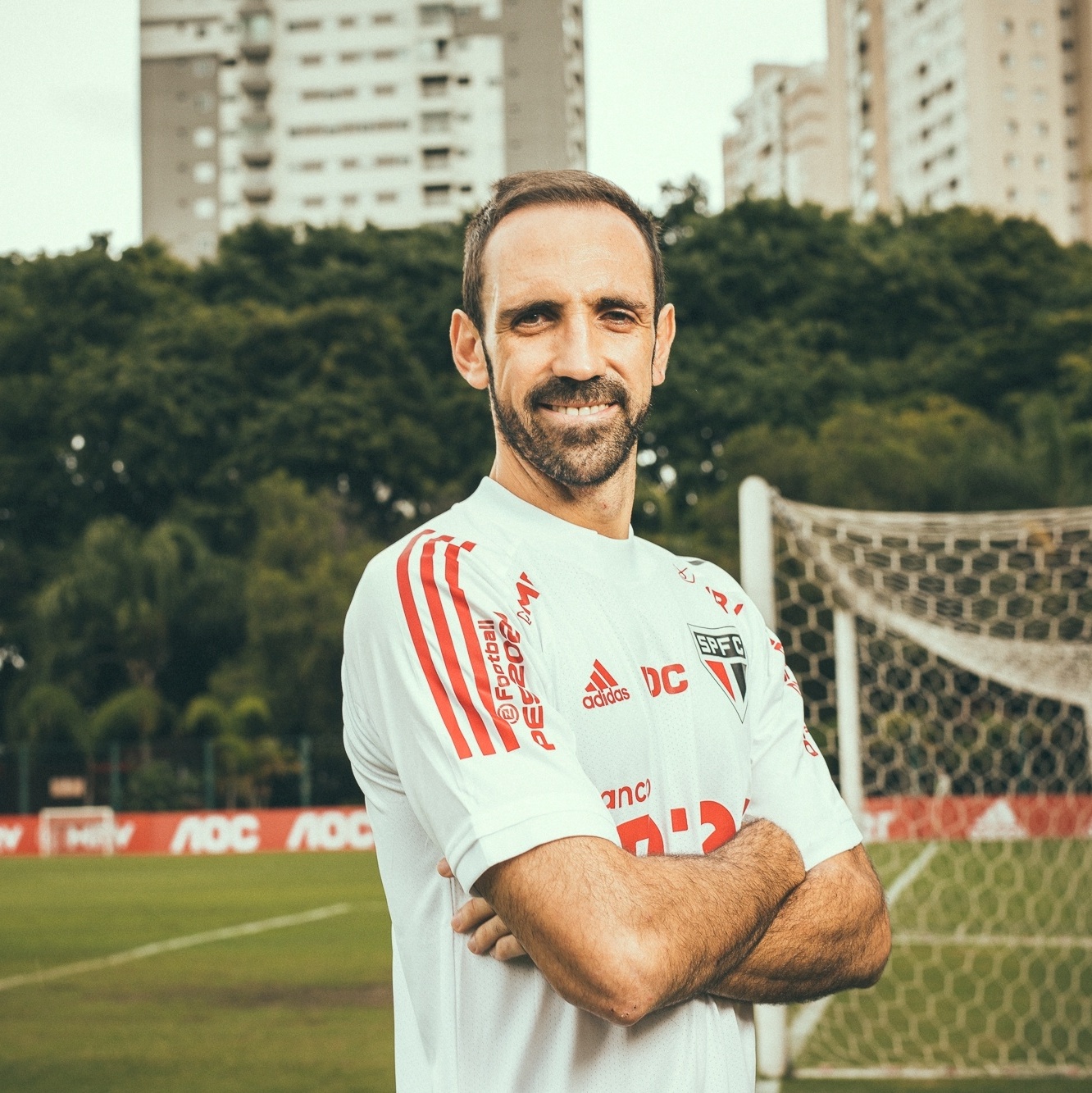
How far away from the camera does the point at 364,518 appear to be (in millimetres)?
40406

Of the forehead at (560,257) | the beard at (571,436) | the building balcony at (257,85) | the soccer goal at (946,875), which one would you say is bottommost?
the soccer goal at (946,875)

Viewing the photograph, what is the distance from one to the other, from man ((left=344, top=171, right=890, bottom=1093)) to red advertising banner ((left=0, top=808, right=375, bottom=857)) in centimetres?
2556

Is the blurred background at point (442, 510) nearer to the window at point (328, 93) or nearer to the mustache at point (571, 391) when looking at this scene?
the mustache at point (571, 391)

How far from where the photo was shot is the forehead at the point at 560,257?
7.08ft

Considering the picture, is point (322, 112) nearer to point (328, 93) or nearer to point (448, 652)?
point (328, 93)

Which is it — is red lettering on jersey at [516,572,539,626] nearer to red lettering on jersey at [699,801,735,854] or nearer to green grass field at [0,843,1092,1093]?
red lettering on jersey at [699,801,735,854]

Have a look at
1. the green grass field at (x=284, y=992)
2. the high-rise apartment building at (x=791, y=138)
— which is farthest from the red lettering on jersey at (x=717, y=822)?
the high-rise apartment building at (x=791, y=138)

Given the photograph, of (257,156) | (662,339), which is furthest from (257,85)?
(662,339)

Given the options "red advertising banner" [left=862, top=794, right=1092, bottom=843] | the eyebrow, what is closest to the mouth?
the eyebrow

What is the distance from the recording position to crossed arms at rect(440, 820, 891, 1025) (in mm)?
1782

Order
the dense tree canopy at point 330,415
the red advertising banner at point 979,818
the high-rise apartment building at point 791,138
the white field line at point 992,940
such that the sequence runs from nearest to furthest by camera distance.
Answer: the white field line at point 992,940
the red advertising banner at point 979,818
the dense tree canopy at point 330,415
the high-rise apartment building at point 791,138

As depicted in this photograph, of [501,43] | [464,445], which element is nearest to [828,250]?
[464,445]

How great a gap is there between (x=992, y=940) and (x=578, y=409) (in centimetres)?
1098

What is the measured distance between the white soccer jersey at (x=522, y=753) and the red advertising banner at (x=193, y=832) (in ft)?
84.2
